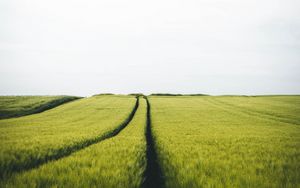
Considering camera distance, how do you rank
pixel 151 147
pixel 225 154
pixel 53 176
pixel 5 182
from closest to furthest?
pixel 5 182
pixel 53 176
pixel 225 154
pixel 151 147

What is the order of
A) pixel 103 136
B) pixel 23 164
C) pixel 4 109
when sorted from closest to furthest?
1. pixel 23 164
2. pixel 103 136
3. pixel 4 109

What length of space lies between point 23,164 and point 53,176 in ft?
7.61

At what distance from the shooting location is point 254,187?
505 centimetres

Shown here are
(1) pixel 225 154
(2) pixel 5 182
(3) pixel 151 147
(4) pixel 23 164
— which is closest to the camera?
(2) pixel 5 182

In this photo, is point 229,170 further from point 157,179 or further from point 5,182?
point 5,182

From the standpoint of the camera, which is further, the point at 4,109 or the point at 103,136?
the point at 4,109

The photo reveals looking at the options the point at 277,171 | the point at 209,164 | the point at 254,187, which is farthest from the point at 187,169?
the point at 277,171

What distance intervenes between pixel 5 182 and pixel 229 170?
5.97 metres

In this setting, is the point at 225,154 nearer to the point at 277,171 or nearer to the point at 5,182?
the point at 277,171

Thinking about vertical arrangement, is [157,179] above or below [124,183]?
below

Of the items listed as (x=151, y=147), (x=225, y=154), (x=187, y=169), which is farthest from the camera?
(x=151, y=147)

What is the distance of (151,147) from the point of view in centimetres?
1209

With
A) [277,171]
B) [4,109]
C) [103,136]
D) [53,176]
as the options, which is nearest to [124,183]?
[53,176]

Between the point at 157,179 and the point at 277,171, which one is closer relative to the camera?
the point at 277,171
